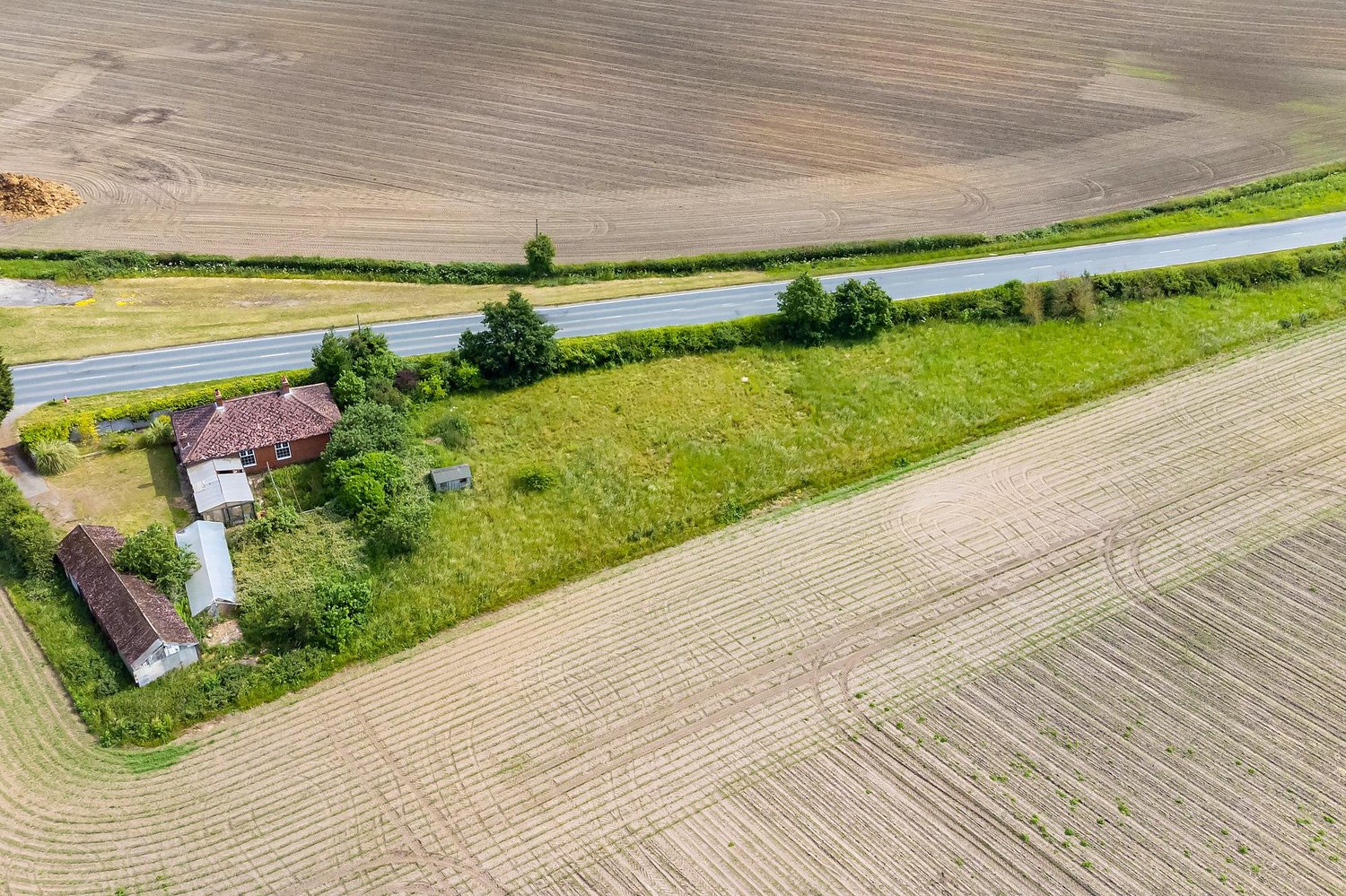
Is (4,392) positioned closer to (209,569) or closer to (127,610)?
(209,569)

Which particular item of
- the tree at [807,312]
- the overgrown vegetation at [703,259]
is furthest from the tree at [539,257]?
the tree at [807,312]

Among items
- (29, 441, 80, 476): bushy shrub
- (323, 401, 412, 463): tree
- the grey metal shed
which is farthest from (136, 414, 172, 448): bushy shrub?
the grey metal shed

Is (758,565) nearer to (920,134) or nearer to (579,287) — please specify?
(579,287)

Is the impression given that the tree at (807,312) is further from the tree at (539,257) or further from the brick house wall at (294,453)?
the brick house wall at (294,453)

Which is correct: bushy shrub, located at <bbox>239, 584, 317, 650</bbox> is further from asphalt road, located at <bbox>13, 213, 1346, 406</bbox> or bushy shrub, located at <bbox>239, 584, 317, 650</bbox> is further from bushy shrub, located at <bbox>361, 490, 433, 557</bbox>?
asphalt road, located at <bbox>13, 213, 1346, 406</bbox>

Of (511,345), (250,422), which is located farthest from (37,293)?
(511,345)
